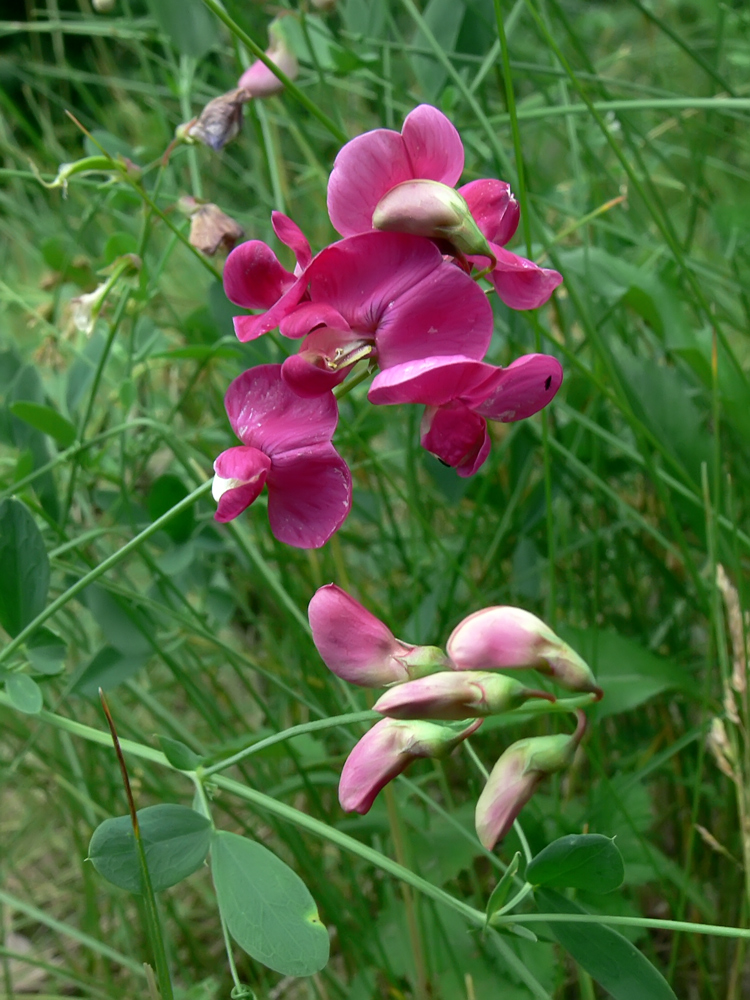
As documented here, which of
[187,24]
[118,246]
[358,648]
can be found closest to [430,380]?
[358,648]

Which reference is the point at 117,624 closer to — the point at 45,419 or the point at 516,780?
the point at 45,419

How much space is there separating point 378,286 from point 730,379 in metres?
0.54

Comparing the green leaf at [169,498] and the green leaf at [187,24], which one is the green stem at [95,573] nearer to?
the green leaf at [169,498]

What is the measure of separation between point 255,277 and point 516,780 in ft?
0.91

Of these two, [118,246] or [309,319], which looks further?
[118,246]

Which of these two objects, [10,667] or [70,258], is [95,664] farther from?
[70,258]

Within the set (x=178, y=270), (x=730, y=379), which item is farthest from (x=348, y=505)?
(x=178, y=270)

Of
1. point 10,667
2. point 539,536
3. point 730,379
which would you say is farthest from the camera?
Result: point 539,536

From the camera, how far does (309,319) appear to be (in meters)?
0.45

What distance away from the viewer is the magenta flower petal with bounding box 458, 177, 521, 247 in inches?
19.3

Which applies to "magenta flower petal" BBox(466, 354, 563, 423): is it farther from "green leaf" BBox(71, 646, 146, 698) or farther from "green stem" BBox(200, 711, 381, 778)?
"green leaf" BBox(71, 646, 146, 698)

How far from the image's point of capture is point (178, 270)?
1.91m

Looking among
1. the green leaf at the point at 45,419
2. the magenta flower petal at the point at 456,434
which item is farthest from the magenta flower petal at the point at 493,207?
the green leaf at the point at 45,419

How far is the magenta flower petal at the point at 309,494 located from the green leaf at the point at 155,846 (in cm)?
16
